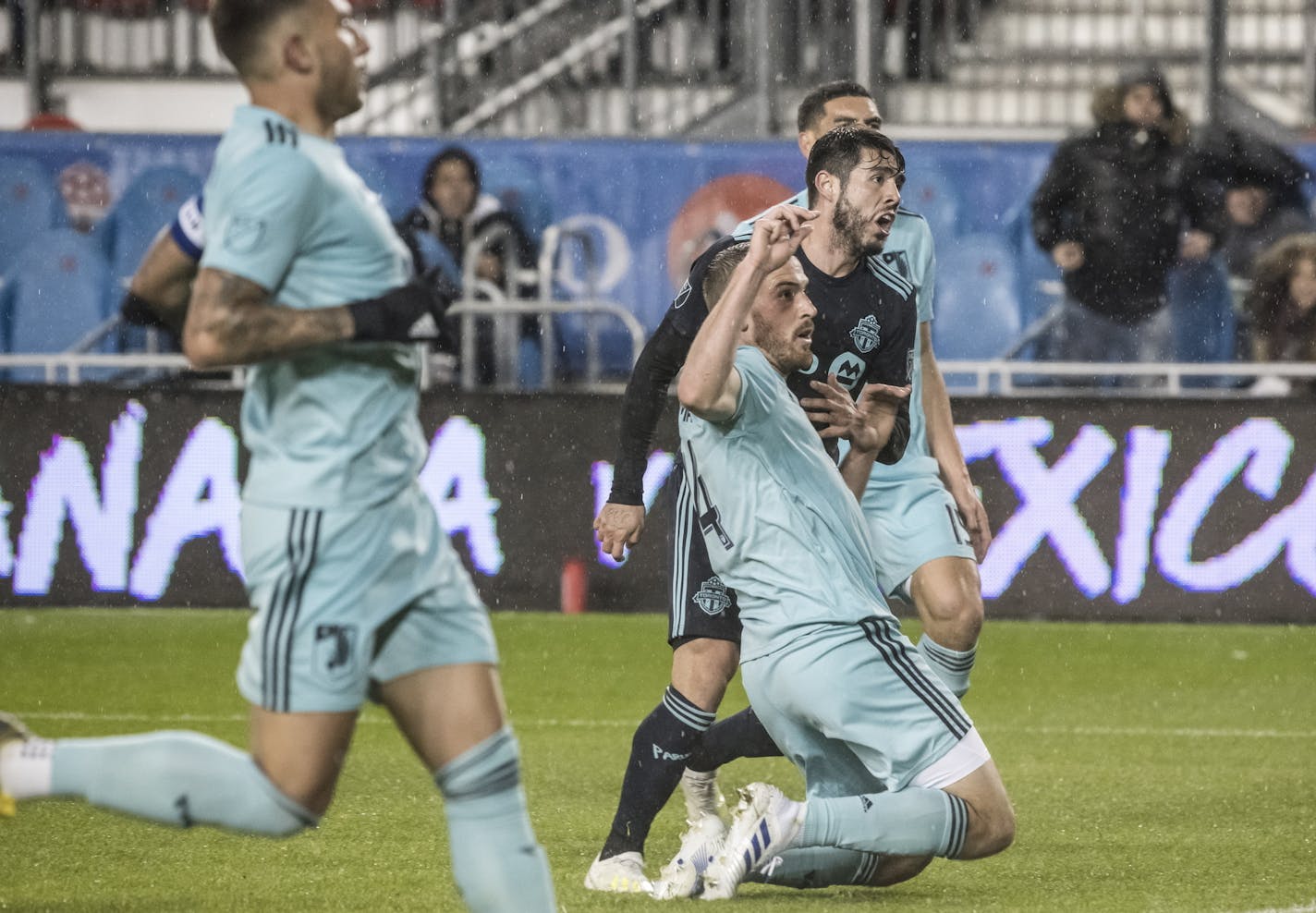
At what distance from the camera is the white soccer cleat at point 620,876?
5.07 metres

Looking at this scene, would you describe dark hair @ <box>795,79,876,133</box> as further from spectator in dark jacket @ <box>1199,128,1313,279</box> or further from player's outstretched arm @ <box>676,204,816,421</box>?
spectator in dark jacket @ <box>1199,128,1313,279</box>

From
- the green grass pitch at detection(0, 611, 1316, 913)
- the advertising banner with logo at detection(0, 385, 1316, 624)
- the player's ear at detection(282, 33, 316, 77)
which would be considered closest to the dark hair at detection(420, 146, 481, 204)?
the advertising banner with logo at detection(0, 385, 1316, 624)

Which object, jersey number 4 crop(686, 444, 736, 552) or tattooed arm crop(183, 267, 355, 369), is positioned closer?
tattooed arm crop(183, 267, 355, 369)

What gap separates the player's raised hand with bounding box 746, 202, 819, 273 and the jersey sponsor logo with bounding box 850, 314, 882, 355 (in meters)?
1.11

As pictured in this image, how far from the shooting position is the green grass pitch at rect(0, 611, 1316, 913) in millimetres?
5188

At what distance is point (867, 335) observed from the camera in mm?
5488

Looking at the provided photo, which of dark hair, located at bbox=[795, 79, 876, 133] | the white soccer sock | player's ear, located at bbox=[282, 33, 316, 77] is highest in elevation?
player's ear, located at bbox=[282, 33, 316, 77]

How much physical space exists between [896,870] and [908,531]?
1.26 meters

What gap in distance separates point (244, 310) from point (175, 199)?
10178 mm

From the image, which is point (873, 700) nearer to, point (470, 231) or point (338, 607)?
point (338, 607)

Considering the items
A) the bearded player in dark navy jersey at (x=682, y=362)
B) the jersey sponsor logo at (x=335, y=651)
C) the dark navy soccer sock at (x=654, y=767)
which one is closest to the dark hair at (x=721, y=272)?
the bearded player in dark navy jersey at (x=682, y=362)

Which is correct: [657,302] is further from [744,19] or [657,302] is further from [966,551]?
[966,551]

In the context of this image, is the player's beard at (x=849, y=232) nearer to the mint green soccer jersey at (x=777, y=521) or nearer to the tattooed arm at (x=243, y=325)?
the mint green soccer jersey at (x=777, y=521)

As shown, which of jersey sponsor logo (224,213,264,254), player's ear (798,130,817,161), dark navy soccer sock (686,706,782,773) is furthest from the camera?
player's ear (798,130,817,161)
